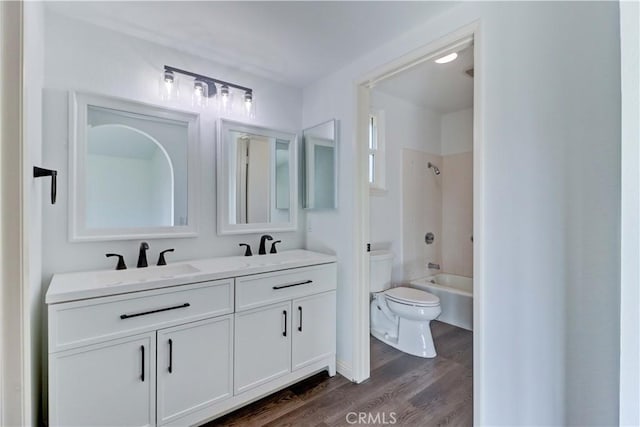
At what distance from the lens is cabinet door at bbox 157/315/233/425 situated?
1.47 m

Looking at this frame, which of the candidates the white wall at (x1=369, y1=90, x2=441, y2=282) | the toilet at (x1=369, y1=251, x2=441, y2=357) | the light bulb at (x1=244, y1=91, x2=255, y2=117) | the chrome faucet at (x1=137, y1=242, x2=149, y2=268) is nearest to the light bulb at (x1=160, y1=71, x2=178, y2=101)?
the light bulb at (x1=244, y1=91, x2=255, y2=117)

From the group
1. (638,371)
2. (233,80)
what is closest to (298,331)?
(638,371)

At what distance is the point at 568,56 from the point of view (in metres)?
1.18

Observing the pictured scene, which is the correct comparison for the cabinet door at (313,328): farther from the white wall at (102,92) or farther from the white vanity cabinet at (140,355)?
the white wall at (102,92)

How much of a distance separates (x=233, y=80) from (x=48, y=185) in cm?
131

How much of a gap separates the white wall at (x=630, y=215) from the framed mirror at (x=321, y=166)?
167cm

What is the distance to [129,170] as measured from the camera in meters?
1.82

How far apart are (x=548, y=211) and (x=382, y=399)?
146 centimetres

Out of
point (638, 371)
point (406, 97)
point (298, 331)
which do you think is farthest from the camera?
point (406, 97)

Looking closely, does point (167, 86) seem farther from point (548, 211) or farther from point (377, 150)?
point (548, 211)

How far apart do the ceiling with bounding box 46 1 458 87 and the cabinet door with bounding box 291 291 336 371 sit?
5.45 feet

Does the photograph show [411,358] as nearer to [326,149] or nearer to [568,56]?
[326,149]

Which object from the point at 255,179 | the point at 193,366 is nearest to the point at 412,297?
the point at 255,179

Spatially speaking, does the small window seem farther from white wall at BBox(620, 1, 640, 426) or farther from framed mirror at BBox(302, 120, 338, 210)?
white wall at BBox(620, 1, 640, 426)
